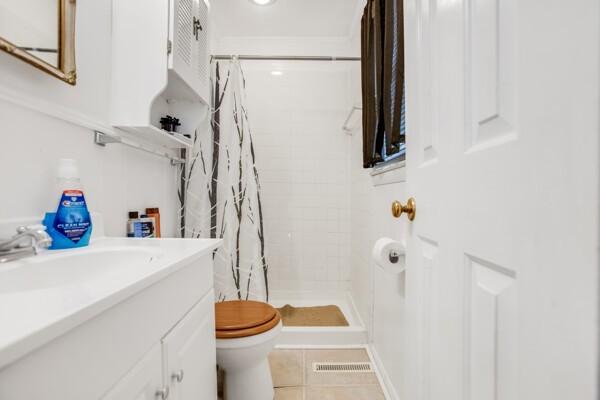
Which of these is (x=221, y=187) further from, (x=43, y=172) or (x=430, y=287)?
(x=430, y=287)

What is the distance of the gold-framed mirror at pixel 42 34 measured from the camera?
2.29 ft

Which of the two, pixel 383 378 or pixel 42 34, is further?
pixel 383 378

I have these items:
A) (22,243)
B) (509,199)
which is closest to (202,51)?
(22,243)

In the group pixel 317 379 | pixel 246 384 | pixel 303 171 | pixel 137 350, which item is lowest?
pixel 317 379

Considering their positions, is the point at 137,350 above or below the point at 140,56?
below

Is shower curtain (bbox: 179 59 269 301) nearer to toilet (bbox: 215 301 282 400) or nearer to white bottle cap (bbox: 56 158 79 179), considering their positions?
toilet (bbox: 215 301 282 400)

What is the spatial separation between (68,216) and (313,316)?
1.70m

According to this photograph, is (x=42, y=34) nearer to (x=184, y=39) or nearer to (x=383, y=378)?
(x=184, y=39)

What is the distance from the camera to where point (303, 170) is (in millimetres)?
2504

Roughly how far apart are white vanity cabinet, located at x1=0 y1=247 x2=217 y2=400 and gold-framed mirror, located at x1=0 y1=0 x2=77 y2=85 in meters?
0.59

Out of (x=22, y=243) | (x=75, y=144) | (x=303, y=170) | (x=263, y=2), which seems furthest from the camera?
(x=303, y=170)

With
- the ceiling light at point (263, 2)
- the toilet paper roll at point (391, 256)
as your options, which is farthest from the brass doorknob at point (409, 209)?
the ceiling light at point (263, 2)

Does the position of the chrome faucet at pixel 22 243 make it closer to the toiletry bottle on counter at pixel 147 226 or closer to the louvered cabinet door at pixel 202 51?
the toiletry bottle on counter at pixel 147 226

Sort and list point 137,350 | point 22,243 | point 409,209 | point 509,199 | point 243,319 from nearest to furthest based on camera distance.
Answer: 1. point 509,199
2. point 137,350
3. point 22,243
4. point 409,209
5. point 243,319
